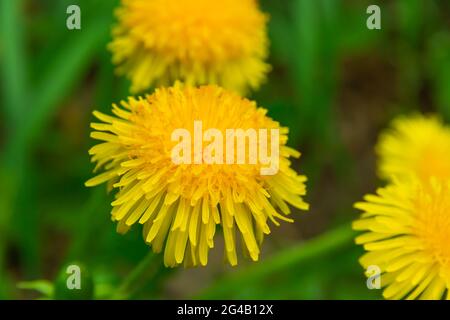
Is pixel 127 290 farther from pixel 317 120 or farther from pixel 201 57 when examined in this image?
pixel 317 120

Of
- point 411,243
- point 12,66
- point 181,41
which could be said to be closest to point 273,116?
point 181,41

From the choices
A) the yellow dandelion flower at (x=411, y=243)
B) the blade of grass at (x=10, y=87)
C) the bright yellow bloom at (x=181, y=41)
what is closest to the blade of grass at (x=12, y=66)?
the blade of grass at (x=10, y=87)

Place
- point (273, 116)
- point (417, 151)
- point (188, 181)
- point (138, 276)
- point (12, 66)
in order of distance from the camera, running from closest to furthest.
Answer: point (188, 181), point (138, 276), point (273, 116), point (417, 151), point (12, 66)

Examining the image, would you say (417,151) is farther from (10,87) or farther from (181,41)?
(10,87)

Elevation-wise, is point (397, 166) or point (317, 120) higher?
point (317, 120)

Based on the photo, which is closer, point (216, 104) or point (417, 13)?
point (216, 104)

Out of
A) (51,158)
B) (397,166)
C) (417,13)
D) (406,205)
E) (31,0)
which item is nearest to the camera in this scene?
(406,205)

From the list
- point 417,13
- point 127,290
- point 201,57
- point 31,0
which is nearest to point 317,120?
point 417,13

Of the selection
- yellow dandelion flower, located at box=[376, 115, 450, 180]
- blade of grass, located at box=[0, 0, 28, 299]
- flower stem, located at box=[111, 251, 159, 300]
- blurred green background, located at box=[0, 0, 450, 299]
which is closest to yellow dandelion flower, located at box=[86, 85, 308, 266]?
flower stem, located at box=[111, 251, 159, 300]
